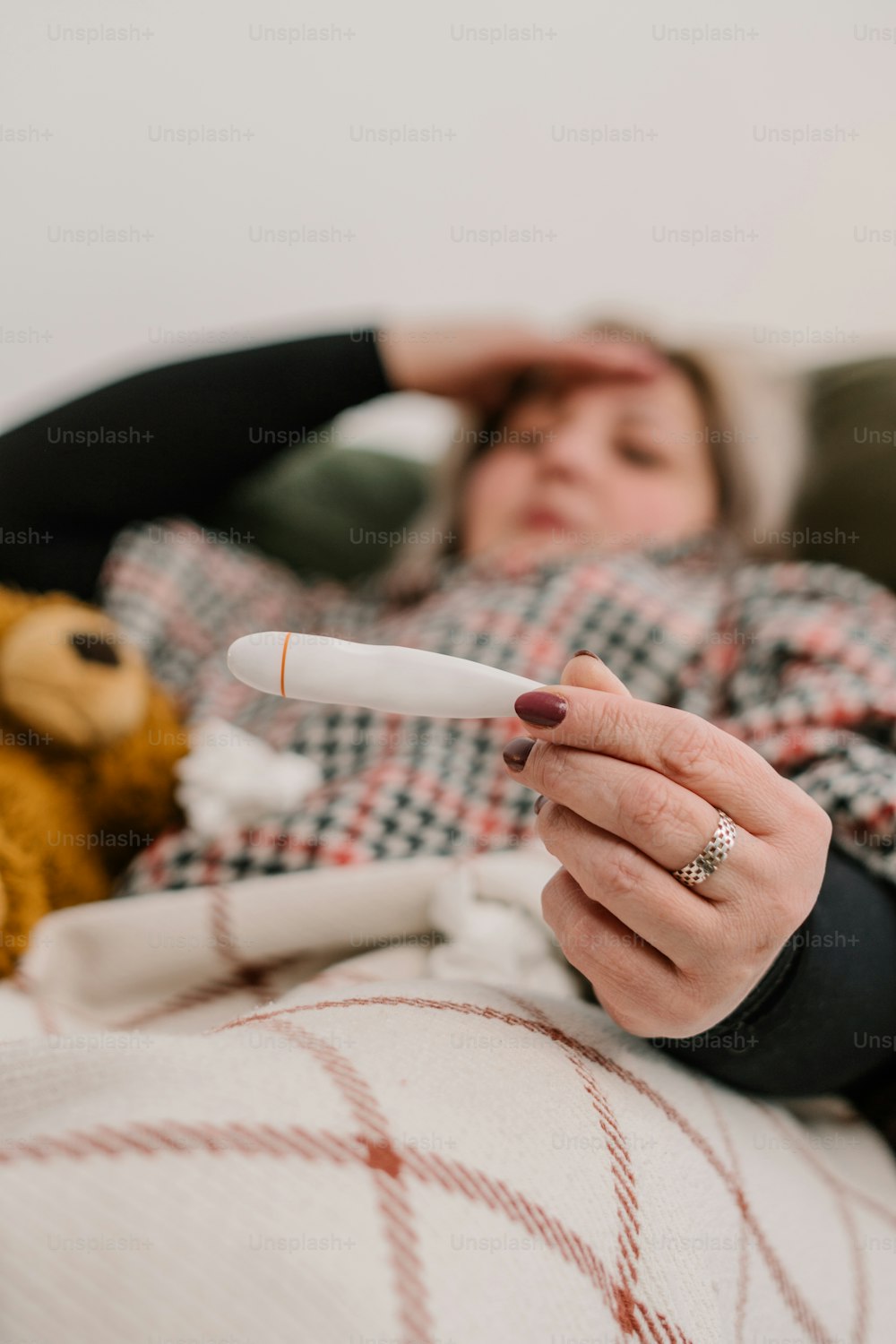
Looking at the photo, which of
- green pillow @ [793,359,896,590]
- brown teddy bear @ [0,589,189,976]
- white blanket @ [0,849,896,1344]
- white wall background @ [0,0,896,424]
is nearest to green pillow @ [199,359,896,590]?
green pillow @ [793,359,896,590]

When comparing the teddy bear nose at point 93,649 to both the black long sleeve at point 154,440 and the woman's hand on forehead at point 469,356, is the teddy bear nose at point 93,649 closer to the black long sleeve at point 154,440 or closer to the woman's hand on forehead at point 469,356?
the black long sleeve at point 154,440

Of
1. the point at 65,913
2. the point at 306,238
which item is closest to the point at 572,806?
the point at 65,913

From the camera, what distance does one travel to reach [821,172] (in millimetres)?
1291

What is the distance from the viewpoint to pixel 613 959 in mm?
368

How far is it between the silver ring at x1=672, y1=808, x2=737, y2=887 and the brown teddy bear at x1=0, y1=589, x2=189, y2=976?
44 centimetres

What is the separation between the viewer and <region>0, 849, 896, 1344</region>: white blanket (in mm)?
247

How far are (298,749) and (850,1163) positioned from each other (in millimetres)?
479

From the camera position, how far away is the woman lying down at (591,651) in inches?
13.7

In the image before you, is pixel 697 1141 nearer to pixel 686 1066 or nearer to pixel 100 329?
pixel 686 1066

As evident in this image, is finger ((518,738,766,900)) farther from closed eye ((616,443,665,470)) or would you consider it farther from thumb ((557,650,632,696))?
closed eye ((616,443,665,470))

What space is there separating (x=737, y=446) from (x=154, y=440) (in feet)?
2.23

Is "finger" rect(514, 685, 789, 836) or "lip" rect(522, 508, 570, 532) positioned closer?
"finger" rect(514, 685, 789, 836)

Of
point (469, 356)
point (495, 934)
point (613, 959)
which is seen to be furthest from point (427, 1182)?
point (469, 356)

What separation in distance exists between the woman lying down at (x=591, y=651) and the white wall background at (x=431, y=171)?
29cm
